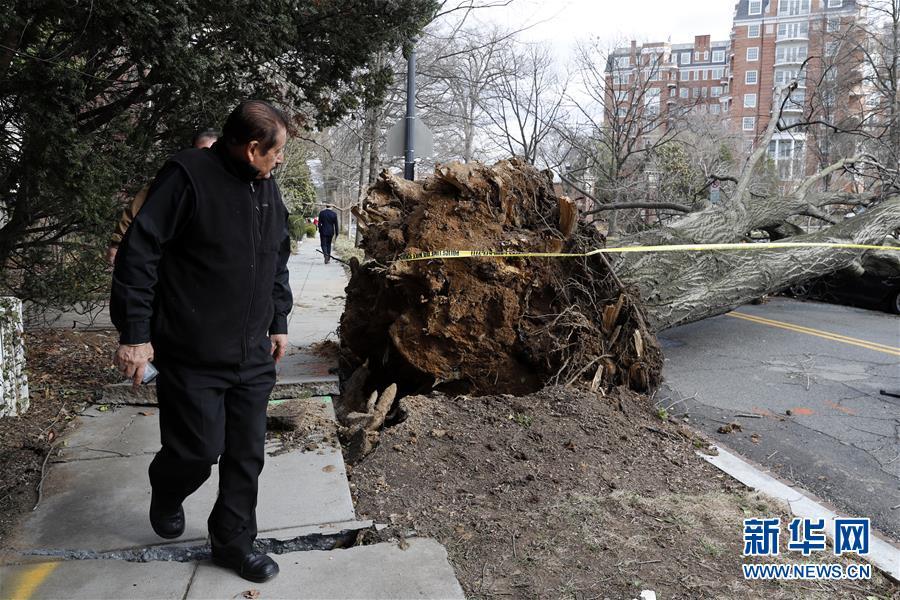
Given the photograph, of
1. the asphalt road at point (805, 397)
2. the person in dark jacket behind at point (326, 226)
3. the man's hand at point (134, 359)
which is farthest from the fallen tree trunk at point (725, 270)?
the person in dark jacket behind at point (326, 226)

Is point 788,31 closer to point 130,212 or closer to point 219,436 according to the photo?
point 130,212

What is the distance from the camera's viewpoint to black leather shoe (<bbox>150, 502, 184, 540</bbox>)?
109 inches

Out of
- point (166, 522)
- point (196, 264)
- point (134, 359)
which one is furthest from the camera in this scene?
point (166, 522)

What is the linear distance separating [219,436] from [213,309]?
500mm

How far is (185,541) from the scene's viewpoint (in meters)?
2.85

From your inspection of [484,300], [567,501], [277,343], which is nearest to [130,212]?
[277,343]

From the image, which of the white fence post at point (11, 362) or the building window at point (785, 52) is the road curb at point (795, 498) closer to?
the white fence post at point (11, 362)

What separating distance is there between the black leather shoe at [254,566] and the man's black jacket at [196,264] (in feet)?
2.55

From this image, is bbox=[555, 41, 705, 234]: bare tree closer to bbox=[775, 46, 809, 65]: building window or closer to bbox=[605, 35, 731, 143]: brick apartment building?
bbox=[605, 35, 731, 143]: brick apartment building

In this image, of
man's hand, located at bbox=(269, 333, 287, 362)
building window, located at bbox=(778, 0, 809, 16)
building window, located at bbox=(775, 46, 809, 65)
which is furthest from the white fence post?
building window, located at bbox=(778, 0, 809, 16)

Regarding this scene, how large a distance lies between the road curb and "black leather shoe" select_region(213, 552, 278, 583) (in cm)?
258

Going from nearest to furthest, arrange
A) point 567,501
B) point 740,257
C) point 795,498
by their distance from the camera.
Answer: point 567,501, point 795,498, point 740,257

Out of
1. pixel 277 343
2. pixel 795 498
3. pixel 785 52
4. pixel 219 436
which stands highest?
pixel 785 52

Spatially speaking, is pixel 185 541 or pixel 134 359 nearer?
pixel 134 359
